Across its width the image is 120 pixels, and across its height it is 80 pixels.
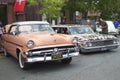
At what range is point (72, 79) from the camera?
7820mm

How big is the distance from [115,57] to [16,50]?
422cm

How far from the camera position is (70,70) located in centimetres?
907

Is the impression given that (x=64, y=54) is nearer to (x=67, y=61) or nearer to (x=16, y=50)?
(x=67, y=61)

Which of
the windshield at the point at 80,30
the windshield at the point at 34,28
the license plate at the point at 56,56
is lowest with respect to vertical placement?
the license plate at the point at 56,56

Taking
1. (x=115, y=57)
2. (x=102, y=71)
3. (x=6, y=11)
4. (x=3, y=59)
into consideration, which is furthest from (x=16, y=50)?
(x=6, y=11)

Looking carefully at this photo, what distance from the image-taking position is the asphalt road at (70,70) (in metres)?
8.16

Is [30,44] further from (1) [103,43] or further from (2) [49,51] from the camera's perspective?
(1) [103,43]

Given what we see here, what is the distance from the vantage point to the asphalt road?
816 centimetres

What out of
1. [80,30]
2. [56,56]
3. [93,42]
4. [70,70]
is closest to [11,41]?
[56,56]

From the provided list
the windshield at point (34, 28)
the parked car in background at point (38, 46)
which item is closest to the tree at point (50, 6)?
the windshield at point (34, 28)

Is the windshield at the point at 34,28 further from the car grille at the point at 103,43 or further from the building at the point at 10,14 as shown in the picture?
the building at the point at 10,14

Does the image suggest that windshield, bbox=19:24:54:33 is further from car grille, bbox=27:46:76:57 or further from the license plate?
the license plate

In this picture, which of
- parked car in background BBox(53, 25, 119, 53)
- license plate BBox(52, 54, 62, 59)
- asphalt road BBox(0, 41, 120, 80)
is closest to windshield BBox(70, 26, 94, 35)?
parked car in background BBox(53, 25, 119, 53)

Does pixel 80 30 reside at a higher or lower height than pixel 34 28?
lower
